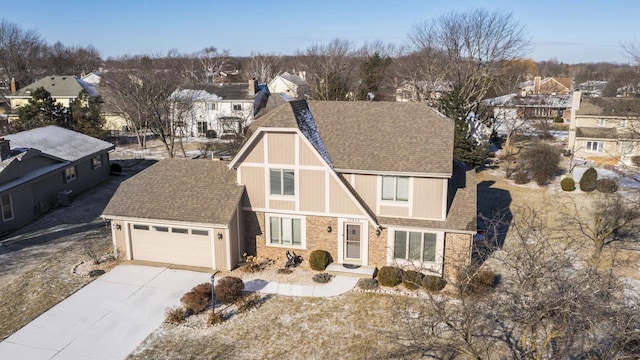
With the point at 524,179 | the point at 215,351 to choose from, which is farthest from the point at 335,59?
the point at 215,351

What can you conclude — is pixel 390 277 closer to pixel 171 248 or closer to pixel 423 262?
pixel 423 262

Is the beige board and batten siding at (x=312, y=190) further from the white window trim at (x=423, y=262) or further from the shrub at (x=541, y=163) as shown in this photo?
the shrub at (x=541, y=163)

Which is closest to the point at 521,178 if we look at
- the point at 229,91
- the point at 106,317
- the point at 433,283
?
the point at 433,283

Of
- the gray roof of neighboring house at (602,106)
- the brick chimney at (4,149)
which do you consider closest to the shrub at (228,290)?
the brick chimney at (4,149)

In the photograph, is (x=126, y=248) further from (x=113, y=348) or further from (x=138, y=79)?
(x=138, y=79)

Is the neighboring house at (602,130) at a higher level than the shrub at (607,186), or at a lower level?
higher

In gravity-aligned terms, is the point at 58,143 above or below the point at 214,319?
above
